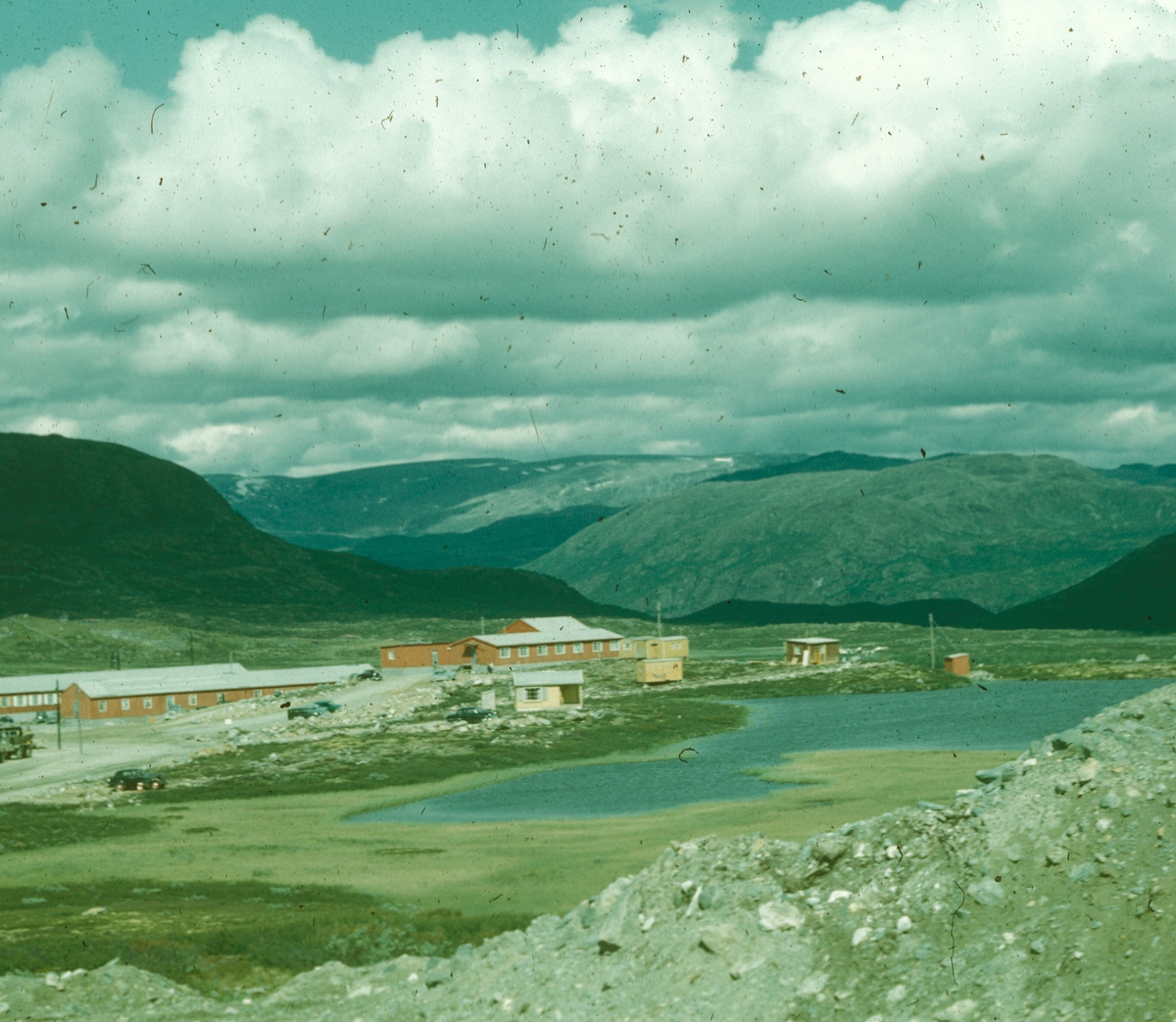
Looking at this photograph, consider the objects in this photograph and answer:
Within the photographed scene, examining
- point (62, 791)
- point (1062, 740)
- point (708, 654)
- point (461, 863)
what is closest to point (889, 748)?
point (461, 863)

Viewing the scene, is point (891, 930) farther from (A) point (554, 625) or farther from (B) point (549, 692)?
(A) point (554, 625)

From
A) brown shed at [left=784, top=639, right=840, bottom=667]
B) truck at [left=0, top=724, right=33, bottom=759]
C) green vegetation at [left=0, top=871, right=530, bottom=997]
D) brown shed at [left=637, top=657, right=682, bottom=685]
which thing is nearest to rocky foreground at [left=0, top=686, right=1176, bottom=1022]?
green vegetation at [left=0, top=871, right=530, bottom=997]

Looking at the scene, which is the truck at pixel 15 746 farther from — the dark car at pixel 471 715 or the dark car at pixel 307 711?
the dark car at pixel 471 715

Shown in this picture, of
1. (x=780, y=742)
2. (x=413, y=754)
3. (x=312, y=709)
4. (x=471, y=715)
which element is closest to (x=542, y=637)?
(x=312, y=709)

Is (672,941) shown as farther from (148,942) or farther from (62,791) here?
(62,791)

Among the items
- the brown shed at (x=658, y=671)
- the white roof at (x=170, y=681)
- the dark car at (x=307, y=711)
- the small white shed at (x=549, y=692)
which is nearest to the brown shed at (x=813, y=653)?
the brown shed at (x=658, y=671)

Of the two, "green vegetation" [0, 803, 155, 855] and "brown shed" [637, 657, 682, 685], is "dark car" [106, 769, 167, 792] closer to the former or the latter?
"green vegetation" [0, 803, 155, 855]

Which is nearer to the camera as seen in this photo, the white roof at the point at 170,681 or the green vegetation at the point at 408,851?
the green vegetation at the point at 408,851
